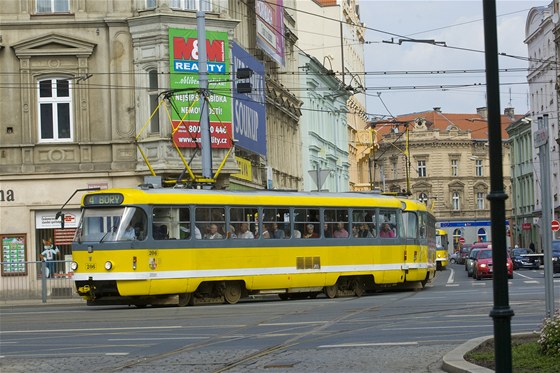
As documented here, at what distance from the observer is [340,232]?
32406 mm

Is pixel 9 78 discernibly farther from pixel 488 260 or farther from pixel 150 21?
pixel 488 260

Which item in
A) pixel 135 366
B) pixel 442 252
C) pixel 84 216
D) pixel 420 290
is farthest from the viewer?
pixel 442 252

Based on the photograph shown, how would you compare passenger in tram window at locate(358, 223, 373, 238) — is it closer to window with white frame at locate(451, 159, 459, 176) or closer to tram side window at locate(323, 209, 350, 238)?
tram side window at locate(323, 209, 350, 238)

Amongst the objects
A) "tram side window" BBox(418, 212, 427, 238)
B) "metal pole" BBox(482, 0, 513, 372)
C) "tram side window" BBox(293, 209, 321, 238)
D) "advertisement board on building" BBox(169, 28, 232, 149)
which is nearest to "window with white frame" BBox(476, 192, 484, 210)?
"advertisement board on building" BBox(169, 28, 232, 149)

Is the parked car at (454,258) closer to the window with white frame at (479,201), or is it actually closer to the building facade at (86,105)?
the window with white frame at (479,201)

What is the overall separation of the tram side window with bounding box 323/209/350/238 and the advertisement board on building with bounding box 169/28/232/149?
6815 millimetres

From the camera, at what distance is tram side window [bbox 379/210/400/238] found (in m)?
→ 33.9

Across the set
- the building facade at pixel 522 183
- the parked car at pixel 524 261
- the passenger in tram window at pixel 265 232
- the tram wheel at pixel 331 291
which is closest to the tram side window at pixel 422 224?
the tram wheel at pixel 331 291

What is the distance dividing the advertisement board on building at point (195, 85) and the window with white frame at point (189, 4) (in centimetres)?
99

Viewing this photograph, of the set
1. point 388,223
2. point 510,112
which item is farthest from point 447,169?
point 388,223

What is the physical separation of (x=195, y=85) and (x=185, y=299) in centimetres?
1211

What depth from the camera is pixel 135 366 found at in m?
14.4

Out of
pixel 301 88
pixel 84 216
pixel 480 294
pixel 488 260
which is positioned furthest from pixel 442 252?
pixel 84 216

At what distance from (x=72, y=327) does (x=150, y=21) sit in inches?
744
